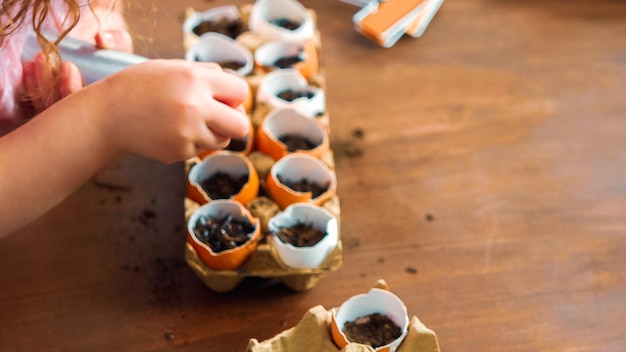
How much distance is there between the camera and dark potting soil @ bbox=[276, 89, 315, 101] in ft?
2.24

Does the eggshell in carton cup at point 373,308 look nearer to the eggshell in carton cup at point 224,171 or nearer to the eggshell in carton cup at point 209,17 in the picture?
the eggshell in carton cup at point 224,171

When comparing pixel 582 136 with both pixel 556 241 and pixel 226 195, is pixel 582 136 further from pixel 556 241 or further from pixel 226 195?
pixel 226 195

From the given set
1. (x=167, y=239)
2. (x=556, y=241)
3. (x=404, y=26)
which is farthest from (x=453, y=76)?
(x=167, y=239)

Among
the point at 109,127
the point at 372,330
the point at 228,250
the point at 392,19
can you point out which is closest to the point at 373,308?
the point at 372,330

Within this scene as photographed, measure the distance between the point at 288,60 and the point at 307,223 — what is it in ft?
0.68

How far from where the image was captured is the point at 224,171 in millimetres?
628

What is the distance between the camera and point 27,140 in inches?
20.4

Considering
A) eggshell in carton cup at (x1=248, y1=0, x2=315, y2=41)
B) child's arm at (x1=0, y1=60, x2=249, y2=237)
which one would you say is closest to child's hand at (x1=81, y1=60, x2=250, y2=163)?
child's arm at (x1=0, y1=60, x2=249, y2=237)

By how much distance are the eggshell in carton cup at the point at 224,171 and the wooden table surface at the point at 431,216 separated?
45 millimetres

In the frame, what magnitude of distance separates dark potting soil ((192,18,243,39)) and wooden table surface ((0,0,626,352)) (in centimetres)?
4

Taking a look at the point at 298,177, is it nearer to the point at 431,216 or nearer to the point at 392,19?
the point at 431,216

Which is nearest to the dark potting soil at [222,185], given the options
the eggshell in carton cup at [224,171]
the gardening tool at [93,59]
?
the eggshell in carton cup at [224,171]

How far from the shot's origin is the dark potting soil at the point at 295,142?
0.65m

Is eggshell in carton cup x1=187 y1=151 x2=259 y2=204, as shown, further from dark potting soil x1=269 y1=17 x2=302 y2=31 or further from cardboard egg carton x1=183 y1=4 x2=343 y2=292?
dark potting soil x1=269 y1=17 x2=302 y2=31
